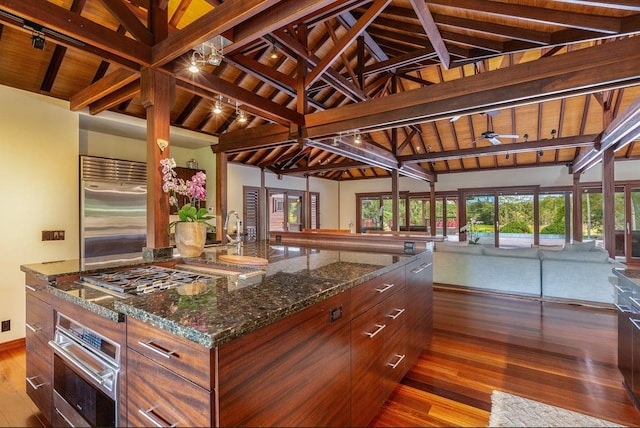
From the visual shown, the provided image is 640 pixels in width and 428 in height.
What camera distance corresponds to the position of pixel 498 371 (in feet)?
8.50

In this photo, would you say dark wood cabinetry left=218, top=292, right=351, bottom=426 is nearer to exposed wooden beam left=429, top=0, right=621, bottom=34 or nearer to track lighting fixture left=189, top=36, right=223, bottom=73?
track lighting fixture left=189, top=36, right=223, bottom=73

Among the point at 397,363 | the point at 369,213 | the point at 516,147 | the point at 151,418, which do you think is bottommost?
the point at 397,363

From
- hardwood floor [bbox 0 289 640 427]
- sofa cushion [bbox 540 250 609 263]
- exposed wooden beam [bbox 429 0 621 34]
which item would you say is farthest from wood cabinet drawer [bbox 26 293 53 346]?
sofa cushion [bbox 540 250 609 263]

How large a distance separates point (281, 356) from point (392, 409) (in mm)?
1386

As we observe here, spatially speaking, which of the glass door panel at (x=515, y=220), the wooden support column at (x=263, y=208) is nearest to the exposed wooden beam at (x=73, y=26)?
the wooden support column at (x=263, y=208)

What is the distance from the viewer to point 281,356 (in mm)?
1186

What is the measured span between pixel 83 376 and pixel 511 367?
10.2 ft

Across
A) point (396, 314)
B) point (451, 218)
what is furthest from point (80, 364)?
point (451, 218)

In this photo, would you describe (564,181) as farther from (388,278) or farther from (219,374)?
(219,374)

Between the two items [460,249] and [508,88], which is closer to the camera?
[508,88]

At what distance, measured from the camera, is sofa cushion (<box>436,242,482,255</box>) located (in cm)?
505

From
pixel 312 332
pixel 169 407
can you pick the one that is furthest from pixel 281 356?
pixel 169 407

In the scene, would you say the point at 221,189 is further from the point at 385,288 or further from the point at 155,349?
the point at 155,349

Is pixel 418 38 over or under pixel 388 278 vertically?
over
